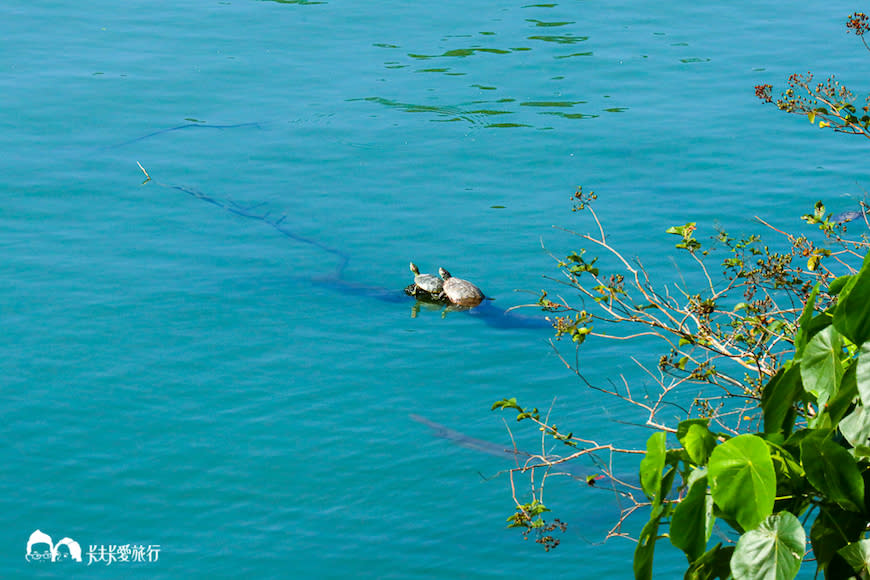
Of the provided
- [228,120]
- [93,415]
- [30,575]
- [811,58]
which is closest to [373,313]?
[93,415]

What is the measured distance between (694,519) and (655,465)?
0.14 m

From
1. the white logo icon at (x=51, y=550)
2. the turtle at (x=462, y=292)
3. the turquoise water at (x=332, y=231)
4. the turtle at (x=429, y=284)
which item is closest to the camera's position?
the white logo icon at (x=51, y=550)

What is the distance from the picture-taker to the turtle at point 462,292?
10609mm

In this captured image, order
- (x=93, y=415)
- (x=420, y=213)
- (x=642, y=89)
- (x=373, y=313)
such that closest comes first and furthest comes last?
(x=93, y=415) → (x=373, y=313) → (x=420, y=213) → (x=642, y=89)

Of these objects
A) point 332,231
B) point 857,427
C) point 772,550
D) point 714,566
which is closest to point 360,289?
point 332,231

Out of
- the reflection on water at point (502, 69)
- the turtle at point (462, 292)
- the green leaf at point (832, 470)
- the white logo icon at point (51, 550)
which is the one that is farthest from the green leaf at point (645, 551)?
the reflection on water at point (502, 69)

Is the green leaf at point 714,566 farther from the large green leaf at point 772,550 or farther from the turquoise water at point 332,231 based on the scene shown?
the turquoise water at point 332,231

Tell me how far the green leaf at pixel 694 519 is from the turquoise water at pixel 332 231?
197 inches

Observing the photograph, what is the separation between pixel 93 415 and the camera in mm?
8891

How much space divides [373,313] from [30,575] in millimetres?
4663

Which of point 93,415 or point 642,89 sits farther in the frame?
point 642,89

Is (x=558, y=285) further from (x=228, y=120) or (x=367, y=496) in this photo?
(x=228, y=120)

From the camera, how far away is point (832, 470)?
6.79 ft

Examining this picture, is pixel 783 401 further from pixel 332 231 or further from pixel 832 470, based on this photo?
pixel 332 231
